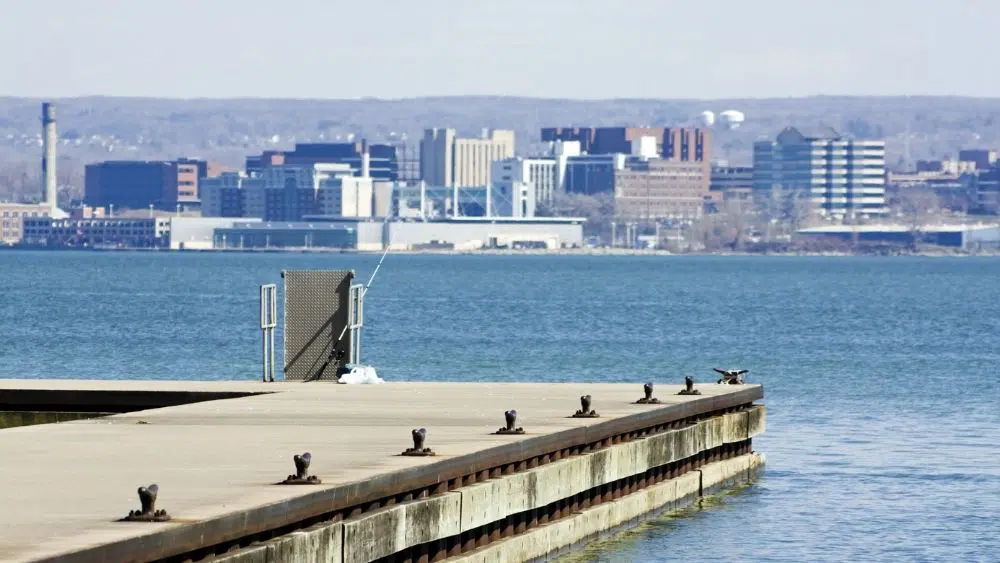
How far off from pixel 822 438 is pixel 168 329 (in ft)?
160

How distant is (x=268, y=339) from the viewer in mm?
31703

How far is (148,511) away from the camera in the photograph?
49.6ft

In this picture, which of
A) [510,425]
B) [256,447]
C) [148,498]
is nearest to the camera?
[148,498]

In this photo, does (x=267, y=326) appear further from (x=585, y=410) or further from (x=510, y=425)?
(x=510, y=425)

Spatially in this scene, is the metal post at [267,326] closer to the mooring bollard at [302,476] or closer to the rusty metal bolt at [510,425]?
the rusty metal bolt at [510,425]

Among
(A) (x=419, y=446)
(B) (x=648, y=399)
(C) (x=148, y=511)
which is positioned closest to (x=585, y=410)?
(B) (x=648, y=399)

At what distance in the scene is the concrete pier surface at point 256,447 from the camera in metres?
15.2

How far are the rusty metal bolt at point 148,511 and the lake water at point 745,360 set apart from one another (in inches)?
363

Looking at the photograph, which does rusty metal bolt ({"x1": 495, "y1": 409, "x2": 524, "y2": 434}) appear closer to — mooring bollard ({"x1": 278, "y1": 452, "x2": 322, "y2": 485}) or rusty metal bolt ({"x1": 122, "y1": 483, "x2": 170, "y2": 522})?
mooring bollard ({"x1": 278, "y1": 452, "x2": 322, "y2": 485})

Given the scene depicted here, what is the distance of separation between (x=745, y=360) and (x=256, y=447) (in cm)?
4808

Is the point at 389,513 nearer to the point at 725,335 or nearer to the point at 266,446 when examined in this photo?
the point at 266,446

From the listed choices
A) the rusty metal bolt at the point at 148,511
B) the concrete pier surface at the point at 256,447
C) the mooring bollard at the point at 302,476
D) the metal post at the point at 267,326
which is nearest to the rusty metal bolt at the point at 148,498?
the rusty metal bolt at the point at 148,511

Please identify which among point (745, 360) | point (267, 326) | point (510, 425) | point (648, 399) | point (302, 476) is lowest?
point (745, 360)

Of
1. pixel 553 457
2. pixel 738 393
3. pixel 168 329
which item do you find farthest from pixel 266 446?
pixel 168 329
